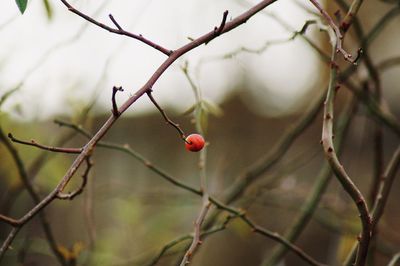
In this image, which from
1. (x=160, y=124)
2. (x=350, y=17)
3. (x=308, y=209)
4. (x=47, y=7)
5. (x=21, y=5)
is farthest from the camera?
(x=160, y=124)

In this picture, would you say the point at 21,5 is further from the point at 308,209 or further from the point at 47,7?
the point at 308,209

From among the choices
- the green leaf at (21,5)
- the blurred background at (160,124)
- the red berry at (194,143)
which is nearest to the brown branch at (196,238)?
the red berry at (194,143)

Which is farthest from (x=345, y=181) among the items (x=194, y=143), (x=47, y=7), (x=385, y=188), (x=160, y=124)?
(x=160, y=124)

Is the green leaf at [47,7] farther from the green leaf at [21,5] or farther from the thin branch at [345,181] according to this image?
the thin branch at [345,181]

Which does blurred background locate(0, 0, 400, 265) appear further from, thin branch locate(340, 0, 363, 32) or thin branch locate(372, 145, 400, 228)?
thin branch locate(372, 145, 400, 228)

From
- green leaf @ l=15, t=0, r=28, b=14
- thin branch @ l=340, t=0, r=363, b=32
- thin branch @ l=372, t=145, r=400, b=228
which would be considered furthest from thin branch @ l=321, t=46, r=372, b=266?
green leaf @ l=15, t=0, r=28, b=14

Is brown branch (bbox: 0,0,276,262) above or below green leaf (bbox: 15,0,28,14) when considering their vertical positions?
below

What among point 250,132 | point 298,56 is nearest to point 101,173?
point 250,132

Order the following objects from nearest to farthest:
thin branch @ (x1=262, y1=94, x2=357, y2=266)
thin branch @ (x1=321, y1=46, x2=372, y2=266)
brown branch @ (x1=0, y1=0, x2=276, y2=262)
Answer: brown branch @ (x1=0, y1=0, x2=276, y2=262) → thin branch @ (x1=321, y1=46, x2=372, y2=266) → thin branch @ (x1=262, y1=94, x2=357, y2=266)
